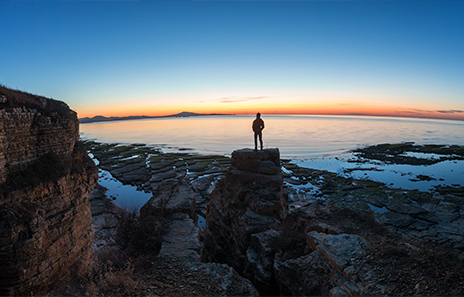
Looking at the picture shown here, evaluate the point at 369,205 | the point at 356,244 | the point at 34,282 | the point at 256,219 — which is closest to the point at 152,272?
the point at 34,282

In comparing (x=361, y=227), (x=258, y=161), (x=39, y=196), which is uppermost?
(x=39, y=196)

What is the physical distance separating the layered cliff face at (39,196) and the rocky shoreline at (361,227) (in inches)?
151

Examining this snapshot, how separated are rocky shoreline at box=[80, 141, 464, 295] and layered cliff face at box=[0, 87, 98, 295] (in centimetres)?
383

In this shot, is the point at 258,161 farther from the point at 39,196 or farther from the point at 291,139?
the point at 291,139

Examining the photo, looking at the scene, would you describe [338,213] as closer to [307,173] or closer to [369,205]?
[369,205]

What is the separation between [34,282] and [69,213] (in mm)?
2351

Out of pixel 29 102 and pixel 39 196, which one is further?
pixel 29 102

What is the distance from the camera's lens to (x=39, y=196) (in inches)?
295

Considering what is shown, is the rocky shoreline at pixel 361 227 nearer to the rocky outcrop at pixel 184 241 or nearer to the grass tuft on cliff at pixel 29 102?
the rocky outcrop at pixel 184 241

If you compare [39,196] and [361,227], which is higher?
[39,196]

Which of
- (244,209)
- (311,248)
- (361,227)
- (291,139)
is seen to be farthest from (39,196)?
(291,139)

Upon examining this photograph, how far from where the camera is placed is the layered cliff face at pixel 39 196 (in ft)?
21.4

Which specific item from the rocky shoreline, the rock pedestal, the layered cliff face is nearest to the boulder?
the rock pedestal

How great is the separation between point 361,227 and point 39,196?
44.1ft
